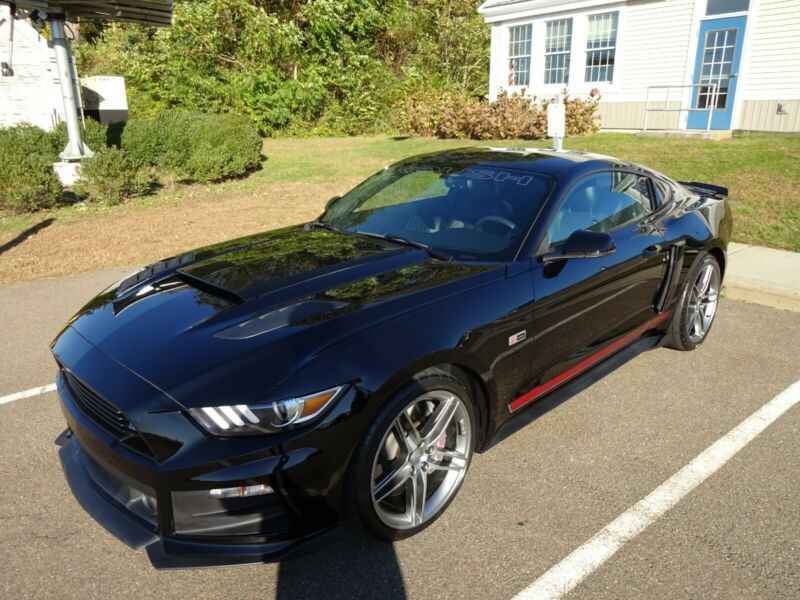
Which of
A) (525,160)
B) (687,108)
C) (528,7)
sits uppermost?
(528,7)

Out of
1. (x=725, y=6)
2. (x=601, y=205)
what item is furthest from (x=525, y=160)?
(x=725, y=6)

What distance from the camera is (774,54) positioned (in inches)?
541

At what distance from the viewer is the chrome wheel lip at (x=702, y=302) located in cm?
458

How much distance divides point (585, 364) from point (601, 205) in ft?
3.29

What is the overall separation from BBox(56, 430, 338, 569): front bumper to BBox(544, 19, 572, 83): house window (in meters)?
17.7

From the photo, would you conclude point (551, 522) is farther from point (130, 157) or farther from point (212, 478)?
point (130, 157)

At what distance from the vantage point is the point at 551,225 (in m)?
3.40

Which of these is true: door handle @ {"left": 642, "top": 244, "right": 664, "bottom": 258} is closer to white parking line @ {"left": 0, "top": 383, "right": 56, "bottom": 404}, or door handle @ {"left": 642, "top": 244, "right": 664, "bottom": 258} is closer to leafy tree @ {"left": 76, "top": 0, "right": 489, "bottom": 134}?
white parking line @ {"left": 0, "top": 383, "right": 56, "bottom": 404}

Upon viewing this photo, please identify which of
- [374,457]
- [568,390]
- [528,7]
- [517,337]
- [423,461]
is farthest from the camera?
[528,7]

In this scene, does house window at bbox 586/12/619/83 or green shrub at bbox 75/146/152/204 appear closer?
green shrub at bbox 75/146/152/204

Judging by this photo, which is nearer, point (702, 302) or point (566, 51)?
point (702, 302)

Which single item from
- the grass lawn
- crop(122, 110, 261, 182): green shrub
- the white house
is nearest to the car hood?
the grass lawn

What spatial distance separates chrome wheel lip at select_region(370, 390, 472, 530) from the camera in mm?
2578

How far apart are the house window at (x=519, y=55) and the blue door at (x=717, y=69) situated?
17.0ft
